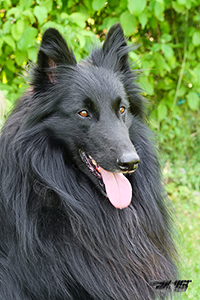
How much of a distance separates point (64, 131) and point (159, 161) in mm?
814

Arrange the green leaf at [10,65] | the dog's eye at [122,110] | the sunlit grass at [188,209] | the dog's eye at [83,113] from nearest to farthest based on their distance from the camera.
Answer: the dog's eye at [83,113] → the dog's eye at [122,110] → the sunlit grass at [188,209] → the green leaf at [10,65]

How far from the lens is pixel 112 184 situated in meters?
2.47

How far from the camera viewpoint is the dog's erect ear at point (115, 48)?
9.03 ft

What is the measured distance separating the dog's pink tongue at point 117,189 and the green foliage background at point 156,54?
48.6 inches

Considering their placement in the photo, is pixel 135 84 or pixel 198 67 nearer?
pixel 135 84

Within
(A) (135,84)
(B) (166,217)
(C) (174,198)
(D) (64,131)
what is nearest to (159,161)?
(B) (166,217)

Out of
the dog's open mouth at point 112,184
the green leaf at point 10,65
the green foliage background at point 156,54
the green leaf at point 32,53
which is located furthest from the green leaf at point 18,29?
the dog's open mouth at point 112,184

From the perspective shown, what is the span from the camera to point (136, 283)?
2551 mm

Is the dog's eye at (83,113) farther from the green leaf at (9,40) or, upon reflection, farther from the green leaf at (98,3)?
the green leaf at (98,3)

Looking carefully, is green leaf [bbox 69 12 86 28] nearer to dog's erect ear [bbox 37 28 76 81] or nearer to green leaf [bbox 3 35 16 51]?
green leaf [bbox 3 35 16 51]

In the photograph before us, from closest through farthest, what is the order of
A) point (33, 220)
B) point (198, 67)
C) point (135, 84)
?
point (33, 220) < point (135, 84) < point (198, 67)

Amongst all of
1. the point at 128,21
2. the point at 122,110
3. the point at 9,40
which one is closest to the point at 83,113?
the point at 122,110

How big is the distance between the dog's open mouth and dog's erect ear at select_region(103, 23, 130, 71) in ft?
2.42

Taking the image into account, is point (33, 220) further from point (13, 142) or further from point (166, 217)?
point (166, 217)
